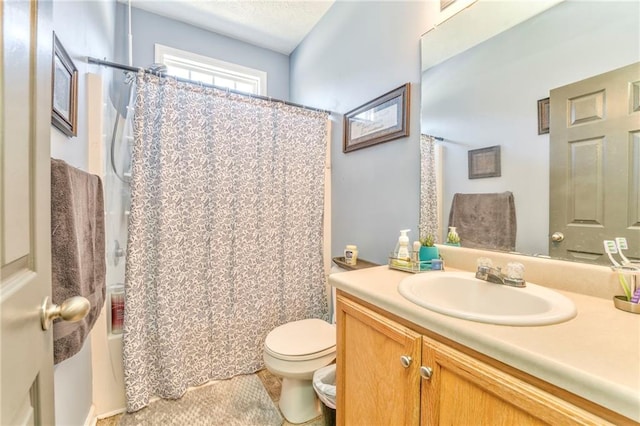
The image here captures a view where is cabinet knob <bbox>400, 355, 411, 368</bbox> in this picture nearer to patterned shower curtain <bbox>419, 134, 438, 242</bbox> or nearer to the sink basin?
the sink basin

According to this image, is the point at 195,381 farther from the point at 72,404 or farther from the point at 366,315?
the point at 366,315

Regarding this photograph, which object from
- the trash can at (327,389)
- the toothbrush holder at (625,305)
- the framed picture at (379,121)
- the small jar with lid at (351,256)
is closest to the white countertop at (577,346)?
the toothbrush holder at (625,305)

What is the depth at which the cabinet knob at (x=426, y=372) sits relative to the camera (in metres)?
0.70

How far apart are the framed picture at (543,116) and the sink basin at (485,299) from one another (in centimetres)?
56

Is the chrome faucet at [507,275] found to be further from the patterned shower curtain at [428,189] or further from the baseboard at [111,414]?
the baseboard at [111,414]

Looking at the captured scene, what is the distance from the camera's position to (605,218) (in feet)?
2.72

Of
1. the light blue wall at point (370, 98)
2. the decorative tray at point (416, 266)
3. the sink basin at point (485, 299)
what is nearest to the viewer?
the sink basin at point (485, 299)

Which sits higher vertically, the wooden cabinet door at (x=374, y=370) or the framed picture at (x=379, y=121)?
the framed picture at (x=379, y=121)

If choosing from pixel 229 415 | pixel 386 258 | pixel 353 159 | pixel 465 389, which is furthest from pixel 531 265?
pixel 229 415

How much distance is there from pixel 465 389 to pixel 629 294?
54 centimetres

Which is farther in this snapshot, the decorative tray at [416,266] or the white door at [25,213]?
the decorative tray at [416,266]

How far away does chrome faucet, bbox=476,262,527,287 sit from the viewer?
88 cm

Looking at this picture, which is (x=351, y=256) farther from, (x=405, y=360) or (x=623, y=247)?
(x=623, y=247)

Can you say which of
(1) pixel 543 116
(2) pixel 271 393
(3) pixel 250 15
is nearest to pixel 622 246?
(1) pixel 543 116
